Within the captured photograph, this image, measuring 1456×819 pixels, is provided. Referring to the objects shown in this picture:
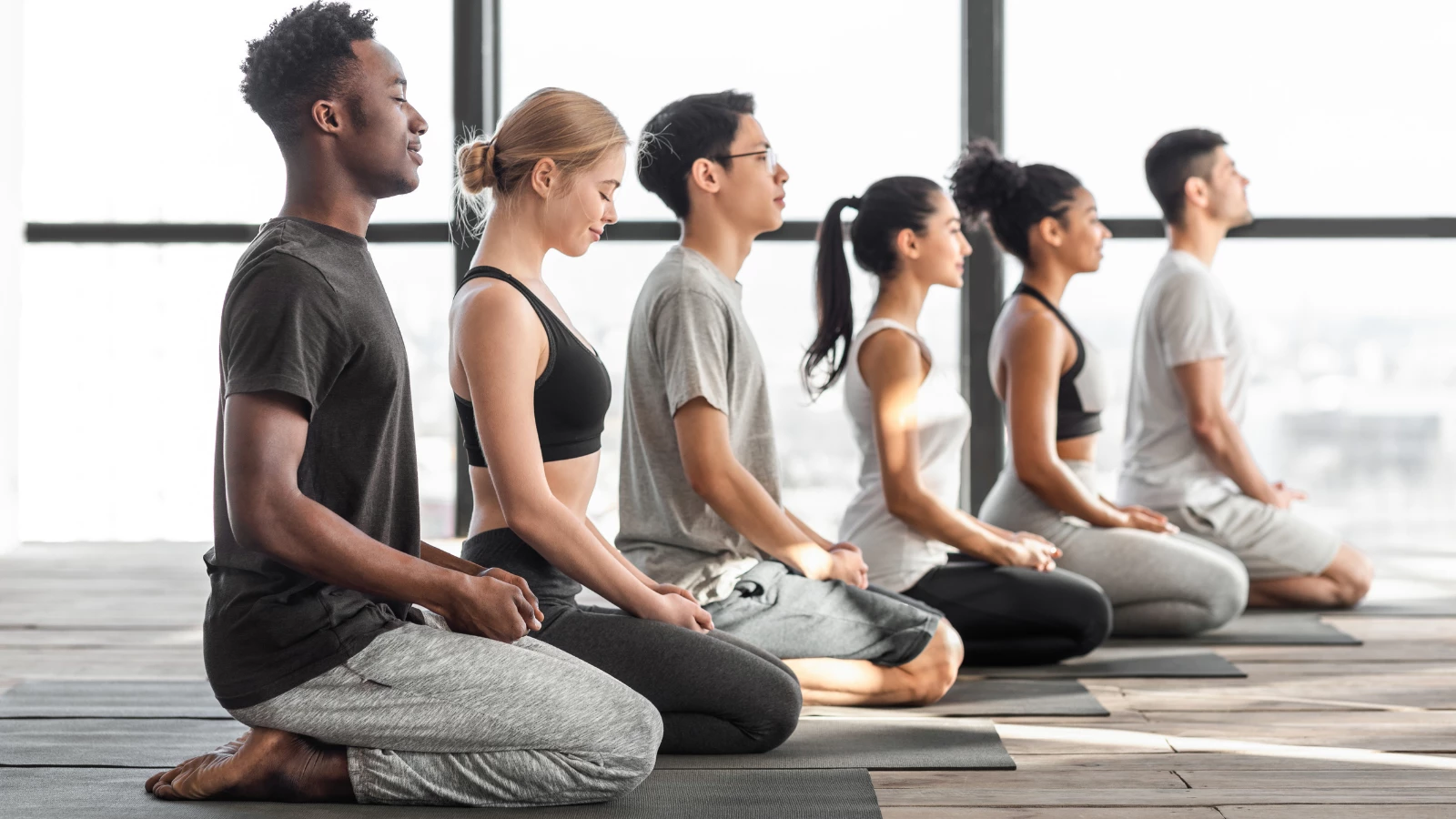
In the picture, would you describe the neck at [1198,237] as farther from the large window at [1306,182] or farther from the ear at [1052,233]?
the large window at [1306,182]

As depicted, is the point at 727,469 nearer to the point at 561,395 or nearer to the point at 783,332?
the point at 561,395

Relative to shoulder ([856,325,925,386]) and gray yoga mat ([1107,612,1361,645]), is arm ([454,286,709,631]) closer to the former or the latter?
shoulder ([856,325,925,386])

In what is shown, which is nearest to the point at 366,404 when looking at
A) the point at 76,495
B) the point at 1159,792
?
the point at 1159,792

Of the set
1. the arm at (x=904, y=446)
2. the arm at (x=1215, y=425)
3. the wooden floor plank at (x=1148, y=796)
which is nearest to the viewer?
the wooden floor plank at (x=1148, y=796)

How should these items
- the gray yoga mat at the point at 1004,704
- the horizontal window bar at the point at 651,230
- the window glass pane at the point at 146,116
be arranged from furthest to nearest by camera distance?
the window glass pane at the point at 146,116 → the horizontal window bar at the point at 651,230 → the gray yoga mat at the point at 1004,704

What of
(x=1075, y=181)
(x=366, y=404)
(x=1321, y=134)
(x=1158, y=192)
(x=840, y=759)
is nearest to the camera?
(x=366, y=404)

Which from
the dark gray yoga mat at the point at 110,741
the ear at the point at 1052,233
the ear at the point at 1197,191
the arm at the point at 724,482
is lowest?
the dark gray yoga mat at the point at 110,741

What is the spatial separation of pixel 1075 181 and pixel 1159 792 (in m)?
1.69

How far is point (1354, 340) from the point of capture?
4480 millimetres

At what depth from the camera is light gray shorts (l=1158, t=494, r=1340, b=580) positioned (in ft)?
10.9

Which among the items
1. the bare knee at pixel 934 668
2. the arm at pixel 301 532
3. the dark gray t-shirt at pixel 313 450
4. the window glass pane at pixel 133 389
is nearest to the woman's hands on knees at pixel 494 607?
the arm at pixel 301 532

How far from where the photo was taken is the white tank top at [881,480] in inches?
102

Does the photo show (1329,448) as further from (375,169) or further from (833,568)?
(375,169)

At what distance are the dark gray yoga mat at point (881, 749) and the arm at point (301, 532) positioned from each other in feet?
1.55
